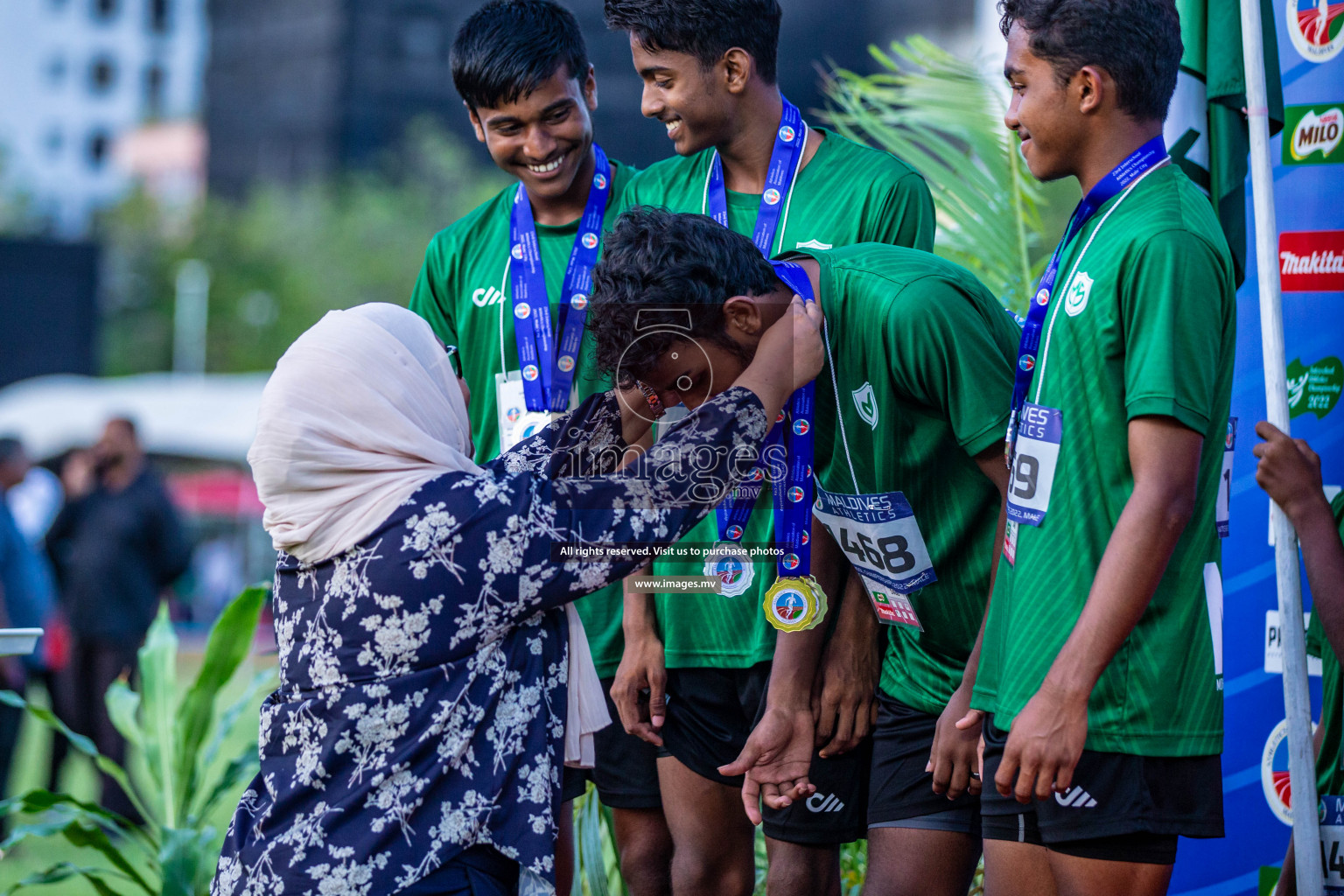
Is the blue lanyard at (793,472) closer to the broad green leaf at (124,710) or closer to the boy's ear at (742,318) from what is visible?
the boy's ear at (742,318)

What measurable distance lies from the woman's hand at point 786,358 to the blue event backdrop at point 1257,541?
4.83ft

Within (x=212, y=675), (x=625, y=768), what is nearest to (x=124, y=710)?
(x=212, y=675)

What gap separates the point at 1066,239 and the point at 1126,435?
1.15ft

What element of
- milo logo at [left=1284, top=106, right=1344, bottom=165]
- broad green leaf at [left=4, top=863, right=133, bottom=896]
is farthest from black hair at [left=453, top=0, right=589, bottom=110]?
broad green leaf at [left=4, top=863, right=133, bottom=896]

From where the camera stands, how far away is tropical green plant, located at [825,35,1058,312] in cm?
413

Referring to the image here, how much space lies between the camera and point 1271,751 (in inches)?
127

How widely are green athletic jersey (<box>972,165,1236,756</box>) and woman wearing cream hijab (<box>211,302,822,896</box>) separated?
507mm

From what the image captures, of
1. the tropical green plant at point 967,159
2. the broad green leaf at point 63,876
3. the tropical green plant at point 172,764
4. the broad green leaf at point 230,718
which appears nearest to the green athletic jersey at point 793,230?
the tropical green plant at point 967,159

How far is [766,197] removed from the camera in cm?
281

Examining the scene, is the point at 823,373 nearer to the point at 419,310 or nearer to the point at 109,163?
the point at 419,310

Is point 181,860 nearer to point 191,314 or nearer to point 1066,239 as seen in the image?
point 1066,239

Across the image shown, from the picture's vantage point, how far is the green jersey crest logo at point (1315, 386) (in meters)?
3.06

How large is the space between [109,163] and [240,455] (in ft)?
148

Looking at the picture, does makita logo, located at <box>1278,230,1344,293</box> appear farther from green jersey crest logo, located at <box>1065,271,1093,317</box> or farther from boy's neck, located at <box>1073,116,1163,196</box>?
green jersey crest logo, located at <box>1065,271,1093,317</box>
